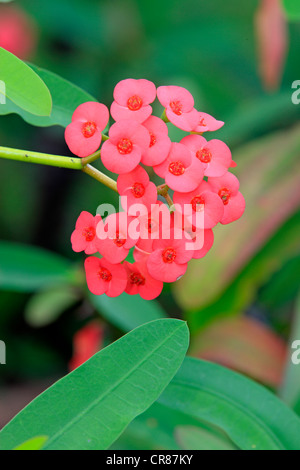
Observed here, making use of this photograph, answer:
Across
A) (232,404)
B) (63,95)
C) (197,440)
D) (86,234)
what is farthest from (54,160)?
(197,440)

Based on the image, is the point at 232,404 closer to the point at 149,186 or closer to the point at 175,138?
the point at 149,186

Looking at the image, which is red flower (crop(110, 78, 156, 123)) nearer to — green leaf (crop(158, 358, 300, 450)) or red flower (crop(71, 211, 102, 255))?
red flower (crop(71, 211, 102, 255))

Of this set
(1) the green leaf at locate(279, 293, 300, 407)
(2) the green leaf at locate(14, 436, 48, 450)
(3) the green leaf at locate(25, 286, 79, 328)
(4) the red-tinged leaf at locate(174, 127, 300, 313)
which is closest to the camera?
(2) the green leaf at locate(14, 436, 48, 450)

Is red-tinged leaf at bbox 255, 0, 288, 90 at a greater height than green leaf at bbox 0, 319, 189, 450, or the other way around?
red-tinged leaf at bbox 255, 0, 288, 90

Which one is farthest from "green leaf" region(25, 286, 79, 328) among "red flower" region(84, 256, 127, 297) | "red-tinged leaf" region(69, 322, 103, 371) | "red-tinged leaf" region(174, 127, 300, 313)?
"red flower" region(84, 256, 127, 297)

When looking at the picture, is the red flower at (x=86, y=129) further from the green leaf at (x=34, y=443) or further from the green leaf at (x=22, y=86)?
the green leaf at (x=34, y=443)

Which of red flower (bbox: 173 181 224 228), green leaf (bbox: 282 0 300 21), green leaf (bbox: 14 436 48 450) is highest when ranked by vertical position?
green leaf (bbox: 282 0 300 21)
